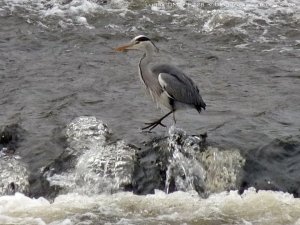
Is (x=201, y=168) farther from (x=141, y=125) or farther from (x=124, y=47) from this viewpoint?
(x=124, y=47)

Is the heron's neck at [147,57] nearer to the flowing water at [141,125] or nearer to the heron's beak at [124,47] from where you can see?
the heron's beak at [124,47]

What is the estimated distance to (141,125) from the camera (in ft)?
28.3

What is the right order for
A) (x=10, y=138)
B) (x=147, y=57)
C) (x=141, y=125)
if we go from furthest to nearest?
(x=141, y=125), (x=147, y=57), (x=10, y=138)

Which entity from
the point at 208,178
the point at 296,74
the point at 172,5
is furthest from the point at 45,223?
the point at 172,5

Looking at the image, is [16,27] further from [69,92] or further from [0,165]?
[0,165]

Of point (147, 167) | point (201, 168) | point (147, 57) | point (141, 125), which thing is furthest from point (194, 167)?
point (147, 57)

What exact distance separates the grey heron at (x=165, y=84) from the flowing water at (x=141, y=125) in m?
0.31

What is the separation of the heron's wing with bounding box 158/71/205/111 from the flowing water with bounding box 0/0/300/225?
0.38 metres

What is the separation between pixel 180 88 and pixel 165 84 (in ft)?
0.59

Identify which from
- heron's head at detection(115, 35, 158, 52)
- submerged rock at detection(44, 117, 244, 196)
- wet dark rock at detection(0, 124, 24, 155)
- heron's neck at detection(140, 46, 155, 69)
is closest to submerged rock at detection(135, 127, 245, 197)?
submerged rock at detection(44, 117, 244, 196)

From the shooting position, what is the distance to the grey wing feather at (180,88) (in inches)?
320

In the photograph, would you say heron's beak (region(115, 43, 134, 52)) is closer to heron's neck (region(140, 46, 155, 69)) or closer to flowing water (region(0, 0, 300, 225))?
heron's neck (region(140, 46, 155, 69))

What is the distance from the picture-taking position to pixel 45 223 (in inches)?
269

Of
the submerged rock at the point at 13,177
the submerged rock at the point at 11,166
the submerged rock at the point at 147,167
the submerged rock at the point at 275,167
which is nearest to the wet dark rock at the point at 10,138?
the submerged rock at the point at 11,166
